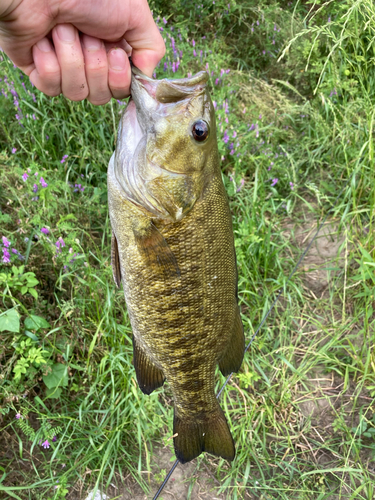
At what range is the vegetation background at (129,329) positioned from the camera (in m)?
2.24

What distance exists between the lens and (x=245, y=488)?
2381 mm

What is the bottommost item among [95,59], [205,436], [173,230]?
[205,436]

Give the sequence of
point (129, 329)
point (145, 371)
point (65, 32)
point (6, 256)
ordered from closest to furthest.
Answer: point (65, 32) → point (145, 371) → point (6, 256) → point (129, 329)

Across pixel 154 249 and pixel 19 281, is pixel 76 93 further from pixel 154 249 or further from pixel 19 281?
pixel 19 281

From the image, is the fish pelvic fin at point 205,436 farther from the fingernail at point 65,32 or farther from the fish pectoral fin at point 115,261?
the fingernail at point 65,32

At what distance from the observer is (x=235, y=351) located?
1.61 metres

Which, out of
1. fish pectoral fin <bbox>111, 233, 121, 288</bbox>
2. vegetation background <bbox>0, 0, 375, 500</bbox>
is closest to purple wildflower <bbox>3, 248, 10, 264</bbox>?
vegetation background <bbox>0, 0, 375, 500</bbox>

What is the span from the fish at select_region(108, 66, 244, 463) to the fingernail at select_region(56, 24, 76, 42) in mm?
248

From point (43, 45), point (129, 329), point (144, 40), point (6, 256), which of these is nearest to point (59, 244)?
point (6, 256)

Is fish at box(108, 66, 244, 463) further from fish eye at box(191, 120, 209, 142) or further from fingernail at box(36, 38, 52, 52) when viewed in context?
fingernail at box(36, 38, 52, 52)

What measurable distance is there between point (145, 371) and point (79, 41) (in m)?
1.34

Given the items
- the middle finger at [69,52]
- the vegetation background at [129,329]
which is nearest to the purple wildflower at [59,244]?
the vegetation background at [129,329]

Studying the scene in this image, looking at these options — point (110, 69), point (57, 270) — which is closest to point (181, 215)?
point (110, 69)

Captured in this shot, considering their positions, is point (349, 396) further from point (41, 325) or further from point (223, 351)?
point (41, 325)
